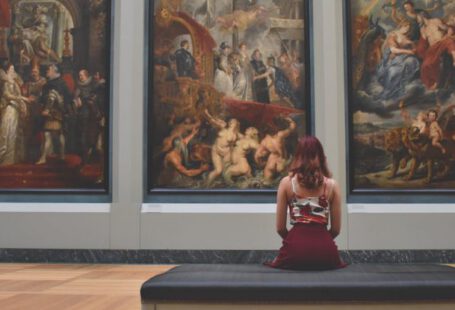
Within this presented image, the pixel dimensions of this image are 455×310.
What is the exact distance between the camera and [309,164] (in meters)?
4.68

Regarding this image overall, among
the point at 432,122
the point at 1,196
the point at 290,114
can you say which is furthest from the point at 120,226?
the point at 432,122

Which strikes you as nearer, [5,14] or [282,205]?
[282,205]

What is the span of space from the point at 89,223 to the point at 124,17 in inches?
167

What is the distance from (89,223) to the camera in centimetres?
1076

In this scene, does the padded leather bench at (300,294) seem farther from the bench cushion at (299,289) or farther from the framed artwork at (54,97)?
the framed artwork at (54,97)

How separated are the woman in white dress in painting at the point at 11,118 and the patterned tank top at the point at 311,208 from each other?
8077mm

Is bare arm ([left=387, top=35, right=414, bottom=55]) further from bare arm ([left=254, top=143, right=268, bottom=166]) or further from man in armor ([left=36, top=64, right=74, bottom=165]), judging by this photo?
man in armor ([left=36, top=64, right=74, bottom=165])

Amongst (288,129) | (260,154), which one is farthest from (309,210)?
(288,129)

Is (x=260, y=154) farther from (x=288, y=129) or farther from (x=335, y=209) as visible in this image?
(x=335, y=209)

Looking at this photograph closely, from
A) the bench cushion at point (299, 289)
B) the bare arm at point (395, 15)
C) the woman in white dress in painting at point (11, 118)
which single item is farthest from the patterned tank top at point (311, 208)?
the woman in white dress in painting at point (11, 118)

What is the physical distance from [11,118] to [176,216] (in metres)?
Result: 4.06

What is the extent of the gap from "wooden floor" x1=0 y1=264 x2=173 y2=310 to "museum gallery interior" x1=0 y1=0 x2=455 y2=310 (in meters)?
0.87

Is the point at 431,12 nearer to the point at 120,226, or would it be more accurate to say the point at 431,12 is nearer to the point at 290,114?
the point at 290,114

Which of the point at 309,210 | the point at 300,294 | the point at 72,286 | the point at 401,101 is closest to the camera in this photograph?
the point at 300,294
